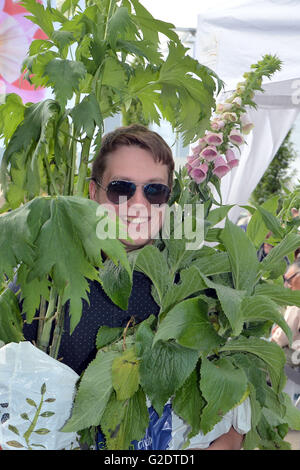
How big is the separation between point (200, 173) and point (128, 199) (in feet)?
0.35

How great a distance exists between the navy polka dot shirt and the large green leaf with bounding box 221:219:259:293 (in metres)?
0.19

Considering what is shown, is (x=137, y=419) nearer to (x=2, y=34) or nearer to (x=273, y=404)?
(x=273, y=404)

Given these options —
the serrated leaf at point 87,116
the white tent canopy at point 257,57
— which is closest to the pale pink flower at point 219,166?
the serrated leaf at point 87,116

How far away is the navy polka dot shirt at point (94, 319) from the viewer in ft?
2.39

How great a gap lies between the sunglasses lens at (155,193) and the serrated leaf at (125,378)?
269mm

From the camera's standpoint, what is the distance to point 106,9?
0.61 meters

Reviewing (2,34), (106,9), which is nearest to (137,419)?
(106,9)

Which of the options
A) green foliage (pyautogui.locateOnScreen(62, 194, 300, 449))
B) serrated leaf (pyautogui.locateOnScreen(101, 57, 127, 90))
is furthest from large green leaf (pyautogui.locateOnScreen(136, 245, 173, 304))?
serrated leaf (pyautogui.locateOnScreen(101, 57, 127, 90))

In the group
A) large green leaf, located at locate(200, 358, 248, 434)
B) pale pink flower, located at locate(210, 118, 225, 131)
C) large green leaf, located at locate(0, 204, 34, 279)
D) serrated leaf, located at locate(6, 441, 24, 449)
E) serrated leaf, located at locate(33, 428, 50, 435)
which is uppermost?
pale pink flower, located at locate(210, 118, 225, 131)

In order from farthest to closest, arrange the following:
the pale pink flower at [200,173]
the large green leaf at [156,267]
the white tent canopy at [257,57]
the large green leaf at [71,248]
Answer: the white tent canopy at [257,57] → the pale pink flower at [200,173] → the large green leaf at [156,267] → the large green leaf at [71,248]

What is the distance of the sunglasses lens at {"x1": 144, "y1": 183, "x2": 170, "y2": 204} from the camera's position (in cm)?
73

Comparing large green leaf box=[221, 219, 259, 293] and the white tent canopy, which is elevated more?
the white tent canopy

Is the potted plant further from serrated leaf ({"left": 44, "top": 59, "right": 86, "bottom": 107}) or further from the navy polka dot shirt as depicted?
the navy polka dot shirt

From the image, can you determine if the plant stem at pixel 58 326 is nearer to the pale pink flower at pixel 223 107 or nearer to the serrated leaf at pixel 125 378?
the serrated leaf at pixel 125 378
